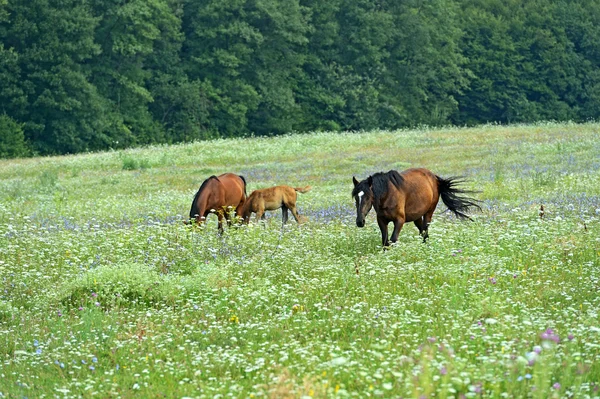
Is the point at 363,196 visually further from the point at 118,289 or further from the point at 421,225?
the point at 118,289

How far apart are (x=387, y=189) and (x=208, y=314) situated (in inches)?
198

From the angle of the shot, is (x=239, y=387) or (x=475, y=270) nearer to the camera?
(x=239, y=387)

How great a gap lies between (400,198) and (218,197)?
452cm

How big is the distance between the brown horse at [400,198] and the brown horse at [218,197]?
3.20 m

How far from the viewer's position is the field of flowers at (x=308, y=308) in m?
6.77

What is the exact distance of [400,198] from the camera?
45.1ft

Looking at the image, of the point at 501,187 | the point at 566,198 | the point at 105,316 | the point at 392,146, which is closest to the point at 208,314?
the point at 105,316

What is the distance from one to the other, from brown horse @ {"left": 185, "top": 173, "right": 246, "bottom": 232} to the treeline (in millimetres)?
36628

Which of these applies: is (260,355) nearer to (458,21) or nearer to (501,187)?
(501,187)

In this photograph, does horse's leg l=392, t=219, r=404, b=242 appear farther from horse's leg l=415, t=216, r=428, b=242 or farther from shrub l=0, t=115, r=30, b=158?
shrub l=0, t=115, r=30, b=158

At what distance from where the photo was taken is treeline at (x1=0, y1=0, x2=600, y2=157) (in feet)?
A: 177

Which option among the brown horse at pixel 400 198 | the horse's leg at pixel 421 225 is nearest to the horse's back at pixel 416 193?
the brown horse at pixel 400 198

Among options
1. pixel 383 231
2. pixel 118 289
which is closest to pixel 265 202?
pixel 383 231

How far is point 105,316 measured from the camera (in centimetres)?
955
